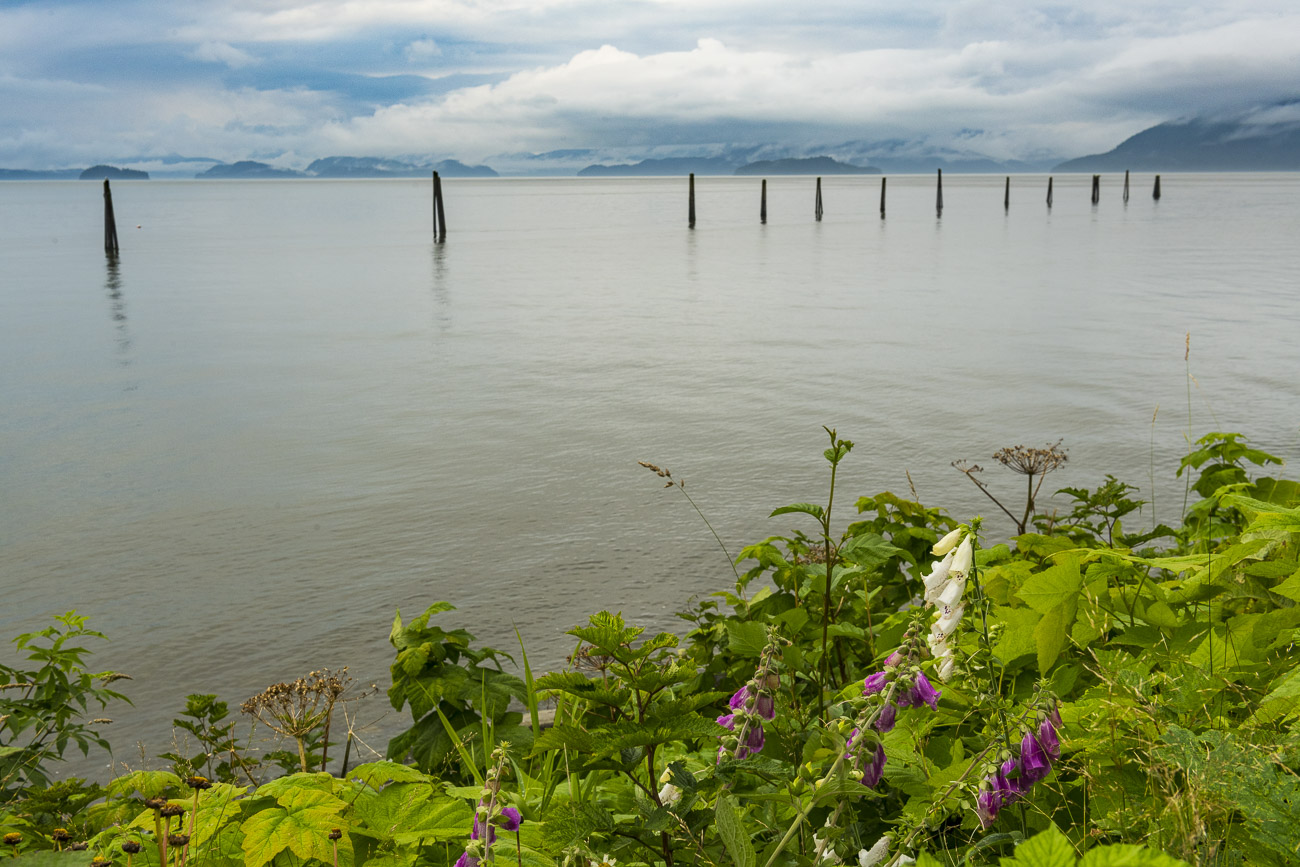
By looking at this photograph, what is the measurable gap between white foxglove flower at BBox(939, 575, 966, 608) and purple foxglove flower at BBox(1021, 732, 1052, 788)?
10.7 inches

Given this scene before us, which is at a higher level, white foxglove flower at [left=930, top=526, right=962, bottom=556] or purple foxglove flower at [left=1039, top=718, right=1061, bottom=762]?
white foxglove flower at [left=930, top=526, right=962, bottom=556]

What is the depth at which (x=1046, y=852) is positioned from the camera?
2.91 feet

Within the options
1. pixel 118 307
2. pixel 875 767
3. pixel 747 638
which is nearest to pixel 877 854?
pixel 875 767

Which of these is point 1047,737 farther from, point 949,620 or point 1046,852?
point 1046,852

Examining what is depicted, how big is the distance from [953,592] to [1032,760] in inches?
12.2

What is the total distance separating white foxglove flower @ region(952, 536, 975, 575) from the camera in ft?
5.54

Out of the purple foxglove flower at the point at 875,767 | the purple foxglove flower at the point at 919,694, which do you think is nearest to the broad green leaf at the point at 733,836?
the purple foxglove flower at the point at 875,767

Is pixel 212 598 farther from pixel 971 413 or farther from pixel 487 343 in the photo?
pixel 487 343

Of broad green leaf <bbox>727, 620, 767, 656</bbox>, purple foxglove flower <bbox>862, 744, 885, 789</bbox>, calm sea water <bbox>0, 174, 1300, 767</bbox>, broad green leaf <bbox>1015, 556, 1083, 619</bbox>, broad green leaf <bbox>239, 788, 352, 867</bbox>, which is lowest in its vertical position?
calm sea water <bbox>0, 174, 1300, 767</bbox>

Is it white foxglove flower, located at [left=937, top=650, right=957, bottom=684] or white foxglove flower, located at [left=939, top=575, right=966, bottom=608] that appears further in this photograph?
white foxglove flower, located at [left=937, top=650, right=957, bottom=684]

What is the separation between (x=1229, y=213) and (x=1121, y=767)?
6347 cm

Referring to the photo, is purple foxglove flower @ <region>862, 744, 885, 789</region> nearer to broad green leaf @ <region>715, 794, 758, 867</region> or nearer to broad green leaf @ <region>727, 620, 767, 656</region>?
broad green leaf @ <region>715, 794, 758, 867</region>

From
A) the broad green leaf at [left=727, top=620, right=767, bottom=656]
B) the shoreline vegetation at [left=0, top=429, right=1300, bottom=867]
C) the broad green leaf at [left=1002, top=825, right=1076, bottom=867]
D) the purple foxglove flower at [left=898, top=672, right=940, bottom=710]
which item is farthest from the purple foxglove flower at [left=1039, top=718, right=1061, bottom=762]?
the broad green leaf at [left=727, top=620, right=767, bottom=656]

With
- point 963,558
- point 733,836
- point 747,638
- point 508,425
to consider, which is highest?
point 963,558
